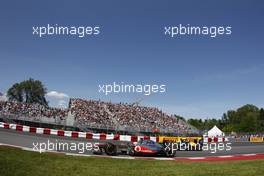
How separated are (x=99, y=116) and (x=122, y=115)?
3.79 meters

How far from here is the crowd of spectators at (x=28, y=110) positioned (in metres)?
31.5

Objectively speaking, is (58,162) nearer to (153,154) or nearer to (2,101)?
(153,154)

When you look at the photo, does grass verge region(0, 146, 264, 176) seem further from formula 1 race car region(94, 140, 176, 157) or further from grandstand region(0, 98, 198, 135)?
grandstand region(0, 98, 198, 135)

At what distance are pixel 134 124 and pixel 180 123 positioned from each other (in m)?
9.32

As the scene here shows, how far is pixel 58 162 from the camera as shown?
10.9m

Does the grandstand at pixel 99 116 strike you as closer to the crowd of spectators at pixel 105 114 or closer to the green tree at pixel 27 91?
the crowd of spectators at pixel 105 114

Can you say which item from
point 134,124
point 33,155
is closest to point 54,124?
point 134,124

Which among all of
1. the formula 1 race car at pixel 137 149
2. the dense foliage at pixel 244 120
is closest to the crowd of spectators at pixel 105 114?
the formula 1 race car at pixel 137 149

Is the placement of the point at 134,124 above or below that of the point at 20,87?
below

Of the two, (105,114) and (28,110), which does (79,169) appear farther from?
(105,114)

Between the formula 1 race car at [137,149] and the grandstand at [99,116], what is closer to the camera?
the formula 1 race car at [137,149]

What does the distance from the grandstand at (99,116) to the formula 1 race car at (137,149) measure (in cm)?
1595

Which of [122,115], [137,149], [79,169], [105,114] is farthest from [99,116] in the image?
[79,169]

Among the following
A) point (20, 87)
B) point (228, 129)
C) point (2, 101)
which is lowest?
point (228, 129)
